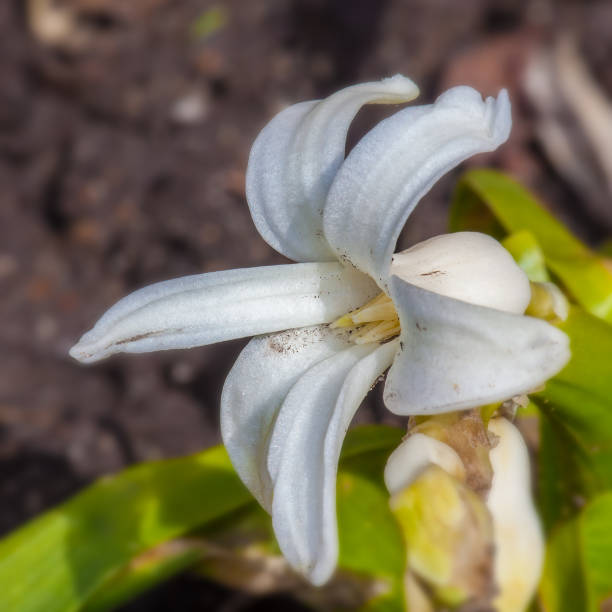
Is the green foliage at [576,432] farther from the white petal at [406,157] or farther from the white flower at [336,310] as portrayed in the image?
the white petal at [406,157]

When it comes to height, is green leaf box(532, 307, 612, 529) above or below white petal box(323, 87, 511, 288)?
below

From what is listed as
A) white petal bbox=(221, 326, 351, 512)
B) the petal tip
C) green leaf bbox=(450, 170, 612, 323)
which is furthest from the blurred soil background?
the petal tip

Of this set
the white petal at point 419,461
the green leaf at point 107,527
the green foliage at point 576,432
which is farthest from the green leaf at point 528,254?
the green leaf at point 107,527

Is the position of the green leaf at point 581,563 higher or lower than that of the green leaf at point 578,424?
lower

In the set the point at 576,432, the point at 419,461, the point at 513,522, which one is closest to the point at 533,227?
the point at 576,432

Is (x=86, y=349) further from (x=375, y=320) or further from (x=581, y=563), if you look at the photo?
(x=581, y=563)

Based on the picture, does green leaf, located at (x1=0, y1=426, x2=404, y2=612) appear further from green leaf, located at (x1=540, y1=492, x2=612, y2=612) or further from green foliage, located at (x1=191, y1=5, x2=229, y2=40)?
green foliage, located at (x1=191, y1=5, x2=229, y2=40)

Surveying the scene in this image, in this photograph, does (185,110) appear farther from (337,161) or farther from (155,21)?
(337,161)
